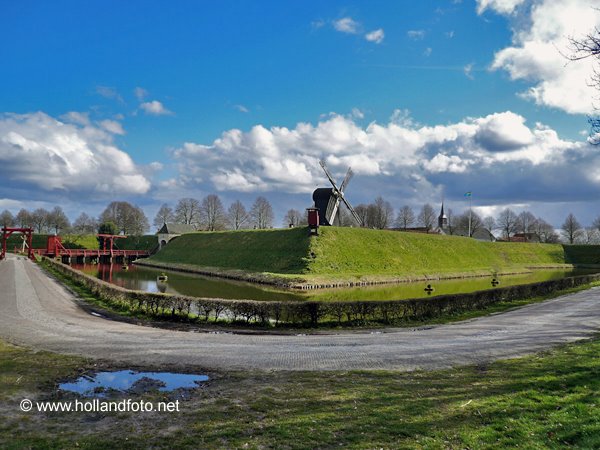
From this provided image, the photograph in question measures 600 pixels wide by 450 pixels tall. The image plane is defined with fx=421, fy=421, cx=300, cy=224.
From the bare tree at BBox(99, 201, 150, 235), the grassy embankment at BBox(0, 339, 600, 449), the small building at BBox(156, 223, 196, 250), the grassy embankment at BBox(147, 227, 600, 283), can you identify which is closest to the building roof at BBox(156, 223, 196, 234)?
the small building at BBox(156, 223, 196, 250)

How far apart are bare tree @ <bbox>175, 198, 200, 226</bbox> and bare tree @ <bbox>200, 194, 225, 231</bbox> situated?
5.27ft

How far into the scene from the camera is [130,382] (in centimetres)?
950

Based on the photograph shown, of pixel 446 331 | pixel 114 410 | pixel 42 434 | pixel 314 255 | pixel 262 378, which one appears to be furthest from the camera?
pixel 314 255

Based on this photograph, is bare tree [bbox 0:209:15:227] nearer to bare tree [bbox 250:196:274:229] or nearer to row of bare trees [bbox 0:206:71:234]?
row of bare trees [bbox 0:206:71:234]

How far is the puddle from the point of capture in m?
8.92

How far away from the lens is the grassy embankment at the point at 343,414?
6414 mm

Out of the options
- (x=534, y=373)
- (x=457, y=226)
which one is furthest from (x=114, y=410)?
(x=457, y=226)

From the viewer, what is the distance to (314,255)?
159 ft

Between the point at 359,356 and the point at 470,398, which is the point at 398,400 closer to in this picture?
the point at 470,398

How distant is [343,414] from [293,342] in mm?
7103

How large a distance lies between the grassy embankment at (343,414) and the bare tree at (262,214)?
357ft

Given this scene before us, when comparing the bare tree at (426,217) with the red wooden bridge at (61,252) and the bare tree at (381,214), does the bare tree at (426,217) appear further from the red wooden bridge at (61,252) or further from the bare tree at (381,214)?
the red wooden bridge at (61,252)

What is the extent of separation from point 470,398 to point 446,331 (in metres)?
9.02

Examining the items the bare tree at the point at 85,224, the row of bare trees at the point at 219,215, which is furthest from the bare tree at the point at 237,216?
the bare tree at the point at 85,224
